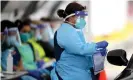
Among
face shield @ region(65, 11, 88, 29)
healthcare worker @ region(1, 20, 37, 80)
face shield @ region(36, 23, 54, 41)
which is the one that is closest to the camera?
face shield @ region(65, 11, 88, 29)

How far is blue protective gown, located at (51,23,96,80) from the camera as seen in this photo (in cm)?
245

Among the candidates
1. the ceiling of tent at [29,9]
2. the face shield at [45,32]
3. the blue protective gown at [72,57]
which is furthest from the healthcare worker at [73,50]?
the face shield at [45,32]

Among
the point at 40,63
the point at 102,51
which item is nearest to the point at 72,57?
the point at 102,51

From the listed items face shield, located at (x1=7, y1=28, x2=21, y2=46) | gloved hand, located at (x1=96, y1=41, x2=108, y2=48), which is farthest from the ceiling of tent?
gloved hand, located at (x1=96, y1=41, x2=108, y2=48)

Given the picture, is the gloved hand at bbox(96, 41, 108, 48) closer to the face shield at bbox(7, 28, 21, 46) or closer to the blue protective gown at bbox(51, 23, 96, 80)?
the blue protective gown at bbox(51, 23, 96, 80)

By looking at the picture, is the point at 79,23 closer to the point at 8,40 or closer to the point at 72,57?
the point at 72,57

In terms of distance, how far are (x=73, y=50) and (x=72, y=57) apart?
11 centimetres

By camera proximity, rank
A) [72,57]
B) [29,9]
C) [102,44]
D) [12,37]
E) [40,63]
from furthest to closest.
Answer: [29,9] → [40,63] → [12,37] → [72,57] → [102,44]

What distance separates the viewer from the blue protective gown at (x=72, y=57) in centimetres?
245

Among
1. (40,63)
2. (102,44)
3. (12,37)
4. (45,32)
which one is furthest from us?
(45,32)

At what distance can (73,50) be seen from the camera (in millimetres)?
2451

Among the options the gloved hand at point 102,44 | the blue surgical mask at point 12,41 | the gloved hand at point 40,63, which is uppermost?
the gloved hand at point 102,44

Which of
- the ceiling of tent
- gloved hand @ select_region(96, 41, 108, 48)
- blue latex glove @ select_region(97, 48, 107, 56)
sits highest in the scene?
the ceiling of tent

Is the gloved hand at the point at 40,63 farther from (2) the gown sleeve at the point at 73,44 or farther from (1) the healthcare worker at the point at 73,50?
(2) the gown sleeve at the point at 73,44
